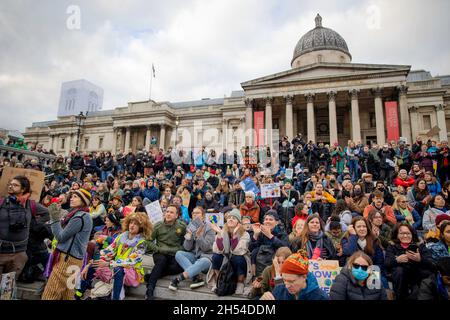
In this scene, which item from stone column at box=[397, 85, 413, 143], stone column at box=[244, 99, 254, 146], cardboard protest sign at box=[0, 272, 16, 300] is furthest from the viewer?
stone column at box=[244, 99, 254, 146]

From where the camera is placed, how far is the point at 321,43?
3409cm

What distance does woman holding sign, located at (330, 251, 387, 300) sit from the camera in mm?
2914

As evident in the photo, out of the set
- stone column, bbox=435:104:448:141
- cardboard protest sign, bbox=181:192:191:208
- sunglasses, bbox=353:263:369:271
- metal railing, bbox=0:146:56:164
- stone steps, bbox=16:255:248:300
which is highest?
stone column, bbox=435:104:448:141

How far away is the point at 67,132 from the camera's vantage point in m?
44.2

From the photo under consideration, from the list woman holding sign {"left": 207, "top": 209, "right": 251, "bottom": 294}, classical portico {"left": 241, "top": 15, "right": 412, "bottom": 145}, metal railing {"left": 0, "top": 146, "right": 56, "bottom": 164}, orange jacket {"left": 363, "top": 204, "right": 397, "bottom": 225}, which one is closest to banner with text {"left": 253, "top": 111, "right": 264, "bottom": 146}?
classical portico {"left": 241, "top": 15, "right": 412, "bottom": 145}

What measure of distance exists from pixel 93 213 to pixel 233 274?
4.48 meters

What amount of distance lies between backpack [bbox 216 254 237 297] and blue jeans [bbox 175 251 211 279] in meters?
0.43

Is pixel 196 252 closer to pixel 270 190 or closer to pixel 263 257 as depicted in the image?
pixel 263 257

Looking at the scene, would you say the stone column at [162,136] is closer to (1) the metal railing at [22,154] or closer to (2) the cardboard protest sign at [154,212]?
(1) the metal railing at [22,154]

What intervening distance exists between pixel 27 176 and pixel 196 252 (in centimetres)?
355

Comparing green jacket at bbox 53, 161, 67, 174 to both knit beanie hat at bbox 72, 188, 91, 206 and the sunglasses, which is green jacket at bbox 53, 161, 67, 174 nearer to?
knit beanie hat at bbox 72, 188, 91, 206

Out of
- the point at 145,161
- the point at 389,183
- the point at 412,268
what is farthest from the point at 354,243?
the point at 145,161

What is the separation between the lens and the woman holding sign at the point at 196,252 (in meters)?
4.41
